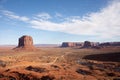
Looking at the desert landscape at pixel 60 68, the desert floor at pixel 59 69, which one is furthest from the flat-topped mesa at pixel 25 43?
the desert floor at pixel 59 69

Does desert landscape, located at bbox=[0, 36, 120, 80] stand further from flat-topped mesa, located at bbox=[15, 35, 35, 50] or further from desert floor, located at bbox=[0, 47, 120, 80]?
flat-topped mesa, located at bbox=[15, 35, 35, 50]

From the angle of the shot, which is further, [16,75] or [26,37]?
[26,37]

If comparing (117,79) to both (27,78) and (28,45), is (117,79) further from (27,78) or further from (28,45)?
(28,45)

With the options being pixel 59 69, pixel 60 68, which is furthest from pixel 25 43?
pixel 59 69

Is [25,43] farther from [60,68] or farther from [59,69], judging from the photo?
[59,69]

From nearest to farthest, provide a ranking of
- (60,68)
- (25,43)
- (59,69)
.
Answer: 1. (59,69)
2. (60,68)
3. (25,43)

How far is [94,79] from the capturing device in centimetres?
2695

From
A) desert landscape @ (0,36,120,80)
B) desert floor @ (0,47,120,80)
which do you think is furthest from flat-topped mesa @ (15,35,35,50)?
desert floor @ (0,47,120,80)

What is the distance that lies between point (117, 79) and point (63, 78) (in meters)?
8.75

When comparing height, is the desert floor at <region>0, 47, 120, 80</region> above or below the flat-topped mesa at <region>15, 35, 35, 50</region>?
below

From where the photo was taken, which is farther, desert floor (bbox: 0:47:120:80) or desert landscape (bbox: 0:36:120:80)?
desert landscape (bbox: 0:36:120:80)

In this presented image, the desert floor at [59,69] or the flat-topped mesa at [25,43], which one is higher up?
the flat-topped mesa at [25,43]

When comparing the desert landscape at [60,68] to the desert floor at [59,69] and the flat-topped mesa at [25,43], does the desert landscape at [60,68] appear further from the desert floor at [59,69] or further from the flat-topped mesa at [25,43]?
the flat-topped mesa at [25,43]

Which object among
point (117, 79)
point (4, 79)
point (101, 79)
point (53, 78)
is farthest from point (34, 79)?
point (117, 79)
